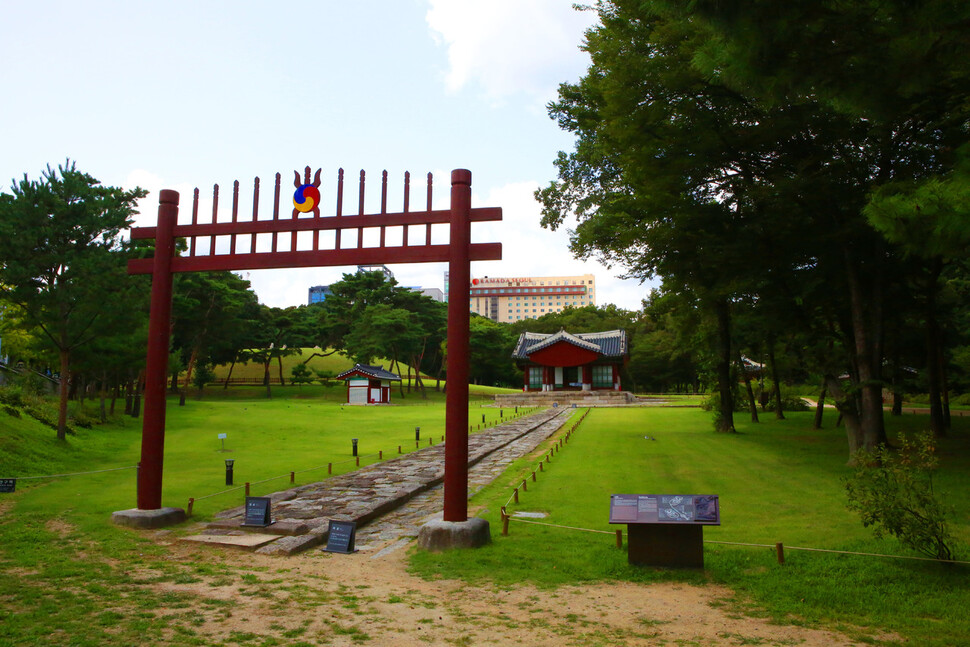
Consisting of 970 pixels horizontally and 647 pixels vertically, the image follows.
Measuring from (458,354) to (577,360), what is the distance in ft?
137

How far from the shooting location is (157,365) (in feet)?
30.8

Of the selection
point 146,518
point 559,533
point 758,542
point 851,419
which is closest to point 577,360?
point 851,419

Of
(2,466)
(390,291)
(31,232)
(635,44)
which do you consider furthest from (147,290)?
(390,291)

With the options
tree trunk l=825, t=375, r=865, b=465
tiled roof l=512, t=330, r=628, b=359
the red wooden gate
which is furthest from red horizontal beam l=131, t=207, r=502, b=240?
tiled roof l=512, t=330, r=628, b=359

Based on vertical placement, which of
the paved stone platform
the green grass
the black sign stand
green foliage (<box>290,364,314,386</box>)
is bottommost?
the paved stone platform

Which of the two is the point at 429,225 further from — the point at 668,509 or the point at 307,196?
the point at 668,509

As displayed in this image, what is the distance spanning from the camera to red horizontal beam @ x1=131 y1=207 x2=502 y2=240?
333 inches

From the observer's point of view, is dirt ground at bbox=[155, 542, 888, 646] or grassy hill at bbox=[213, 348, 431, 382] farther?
grassy hill at bbox=[213, 348, 431, 382]

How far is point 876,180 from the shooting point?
13391 mm

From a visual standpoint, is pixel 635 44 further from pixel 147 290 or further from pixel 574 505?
pixel 147 290

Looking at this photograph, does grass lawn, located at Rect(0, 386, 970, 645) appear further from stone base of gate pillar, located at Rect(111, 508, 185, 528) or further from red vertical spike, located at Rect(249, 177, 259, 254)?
red vertical spike, located at Rect(249, 177, 259, 254)

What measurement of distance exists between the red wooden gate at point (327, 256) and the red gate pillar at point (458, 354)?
13 millimetres

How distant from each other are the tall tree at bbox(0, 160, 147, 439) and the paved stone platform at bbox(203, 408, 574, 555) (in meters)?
10.4

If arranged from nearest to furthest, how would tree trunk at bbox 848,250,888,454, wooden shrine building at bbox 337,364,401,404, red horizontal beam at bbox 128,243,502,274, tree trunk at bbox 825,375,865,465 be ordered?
red horizontal beam at bbox 128,243,502,274 < tree trunk at bbox 848,250,888,454 < tree trunk at bbox 825,375,865,465 < wooden shrine building at bbox 337,364,401,404
